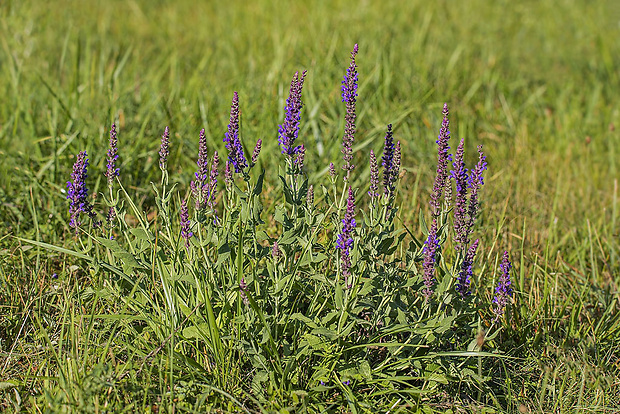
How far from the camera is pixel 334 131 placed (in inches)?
156

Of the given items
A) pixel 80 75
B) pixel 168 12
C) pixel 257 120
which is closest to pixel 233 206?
pixel 257 120

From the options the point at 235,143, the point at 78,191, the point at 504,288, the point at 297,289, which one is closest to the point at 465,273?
the point at 504,288

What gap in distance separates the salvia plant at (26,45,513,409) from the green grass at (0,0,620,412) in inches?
3.9

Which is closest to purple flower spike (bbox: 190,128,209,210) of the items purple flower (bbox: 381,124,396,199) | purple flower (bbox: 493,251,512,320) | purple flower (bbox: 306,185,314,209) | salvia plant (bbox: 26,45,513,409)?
salvia plant (bbox: 26,45,513,409)

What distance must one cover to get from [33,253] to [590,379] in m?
2.45

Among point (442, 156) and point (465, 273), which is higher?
point (442, 156)

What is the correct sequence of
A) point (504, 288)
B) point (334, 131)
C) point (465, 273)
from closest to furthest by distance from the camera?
point (465, 273) < point (504, 288) < point (334, 131)

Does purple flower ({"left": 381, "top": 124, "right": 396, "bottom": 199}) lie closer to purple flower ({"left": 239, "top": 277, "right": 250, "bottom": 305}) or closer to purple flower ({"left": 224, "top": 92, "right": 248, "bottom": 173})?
purple flower ({"left": 224, "top": 92, "right": 248, "bottom": 173})

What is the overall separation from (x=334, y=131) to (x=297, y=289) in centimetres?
181

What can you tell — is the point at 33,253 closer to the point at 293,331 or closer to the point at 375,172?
the point at 293,331

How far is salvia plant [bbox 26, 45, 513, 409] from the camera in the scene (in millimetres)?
2131

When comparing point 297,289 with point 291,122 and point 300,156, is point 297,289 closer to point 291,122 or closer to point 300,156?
point 300,156

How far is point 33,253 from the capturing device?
113 inches

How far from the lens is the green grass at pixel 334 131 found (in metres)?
2.34
